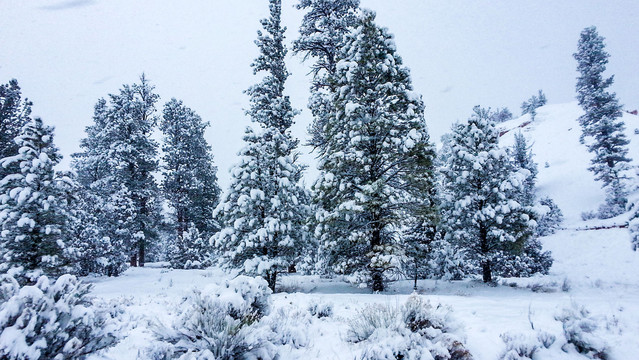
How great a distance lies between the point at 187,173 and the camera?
2534cm

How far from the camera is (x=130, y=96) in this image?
24.0 metres

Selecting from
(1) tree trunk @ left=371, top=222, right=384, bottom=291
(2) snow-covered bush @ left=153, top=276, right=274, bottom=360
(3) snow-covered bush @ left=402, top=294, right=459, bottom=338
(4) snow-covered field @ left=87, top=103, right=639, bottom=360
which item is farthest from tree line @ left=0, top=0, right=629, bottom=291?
(2) snow-covered bush @ left=153, top=276, right=274, bottom=360

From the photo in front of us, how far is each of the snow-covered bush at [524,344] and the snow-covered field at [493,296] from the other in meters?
0.10

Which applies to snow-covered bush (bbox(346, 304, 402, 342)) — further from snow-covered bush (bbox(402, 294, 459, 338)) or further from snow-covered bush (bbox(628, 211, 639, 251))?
snow-covered bush (bbox(628, 211, 639, 251))

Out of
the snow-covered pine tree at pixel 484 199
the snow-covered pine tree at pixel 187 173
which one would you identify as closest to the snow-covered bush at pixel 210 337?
the snow-covered pine tree at pixel 484 199

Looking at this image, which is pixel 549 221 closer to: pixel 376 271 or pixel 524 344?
pixel 376 271

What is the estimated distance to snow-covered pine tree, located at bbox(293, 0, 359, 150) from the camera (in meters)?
14.0

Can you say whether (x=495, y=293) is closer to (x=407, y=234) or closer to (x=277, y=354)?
(x=407, y=234)

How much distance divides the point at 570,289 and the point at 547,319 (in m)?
8.97

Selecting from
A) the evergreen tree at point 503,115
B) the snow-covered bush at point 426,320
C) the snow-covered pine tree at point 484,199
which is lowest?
the snow-covered bush at point 426,320

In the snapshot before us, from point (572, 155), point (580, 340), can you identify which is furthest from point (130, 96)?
point (572, 155)

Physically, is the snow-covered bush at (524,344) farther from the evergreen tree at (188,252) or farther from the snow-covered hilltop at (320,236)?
the evergreen tree at (188,252)

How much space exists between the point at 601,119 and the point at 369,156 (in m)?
31.8

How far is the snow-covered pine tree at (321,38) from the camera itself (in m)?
14.0
